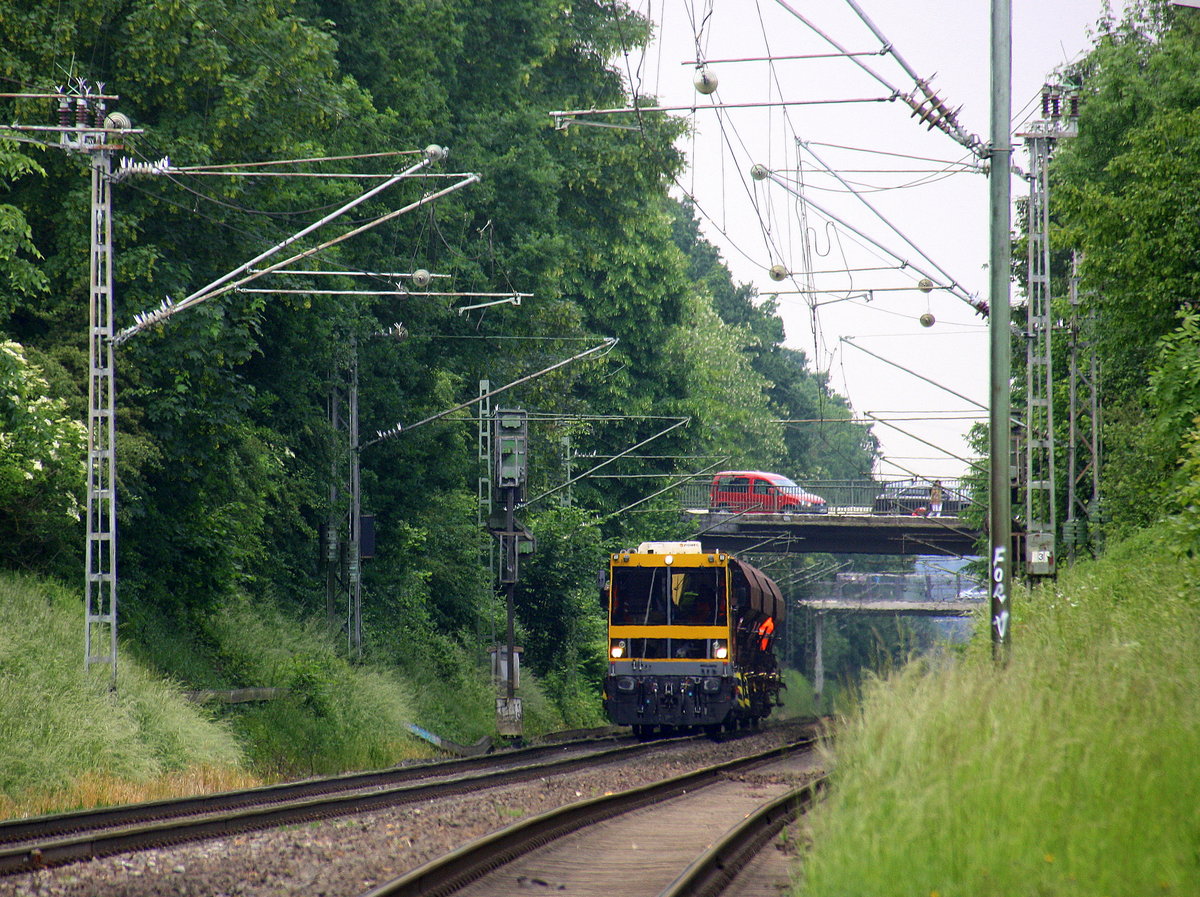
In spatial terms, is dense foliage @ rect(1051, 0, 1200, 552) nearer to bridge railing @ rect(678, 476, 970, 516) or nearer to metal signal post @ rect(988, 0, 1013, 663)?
metal signal post @ rect(988, 0, 1013, 663)

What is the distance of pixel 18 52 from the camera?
21.4 metres

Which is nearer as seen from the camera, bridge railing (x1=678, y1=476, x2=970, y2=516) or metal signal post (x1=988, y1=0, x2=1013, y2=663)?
metal signal post (x1=988, y1=0, x2=1013, y2=663)

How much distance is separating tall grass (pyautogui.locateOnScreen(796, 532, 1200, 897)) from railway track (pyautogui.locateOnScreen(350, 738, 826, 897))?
1.13 meters

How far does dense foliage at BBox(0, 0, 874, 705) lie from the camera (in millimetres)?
21578

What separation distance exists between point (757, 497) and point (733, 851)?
155 feet

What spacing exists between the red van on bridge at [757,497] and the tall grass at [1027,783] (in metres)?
42.2

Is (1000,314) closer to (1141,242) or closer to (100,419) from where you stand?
(100,419)

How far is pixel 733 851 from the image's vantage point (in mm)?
11516

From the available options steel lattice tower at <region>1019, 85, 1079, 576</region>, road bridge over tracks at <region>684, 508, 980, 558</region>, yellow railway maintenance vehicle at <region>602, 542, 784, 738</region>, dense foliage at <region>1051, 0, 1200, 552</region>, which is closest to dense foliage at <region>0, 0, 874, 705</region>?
road bridge over tracks at <region>684, 508, 980, 558</region>

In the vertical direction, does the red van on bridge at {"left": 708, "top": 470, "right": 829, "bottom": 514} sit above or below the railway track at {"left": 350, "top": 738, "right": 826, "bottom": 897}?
above

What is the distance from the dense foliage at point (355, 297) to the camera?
21.6m

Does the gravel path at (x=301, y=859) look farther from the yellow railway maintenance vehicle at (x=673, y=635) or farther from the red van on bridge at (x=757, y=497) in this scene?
the red van on bridge at (x=757, y=497)

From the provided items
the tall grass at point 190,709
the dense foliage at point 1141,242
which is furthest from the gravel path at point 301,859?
the dense foliage at point 1141,242

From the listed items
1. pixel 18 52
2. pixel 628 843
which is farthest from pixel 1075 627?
pixel 18 52
